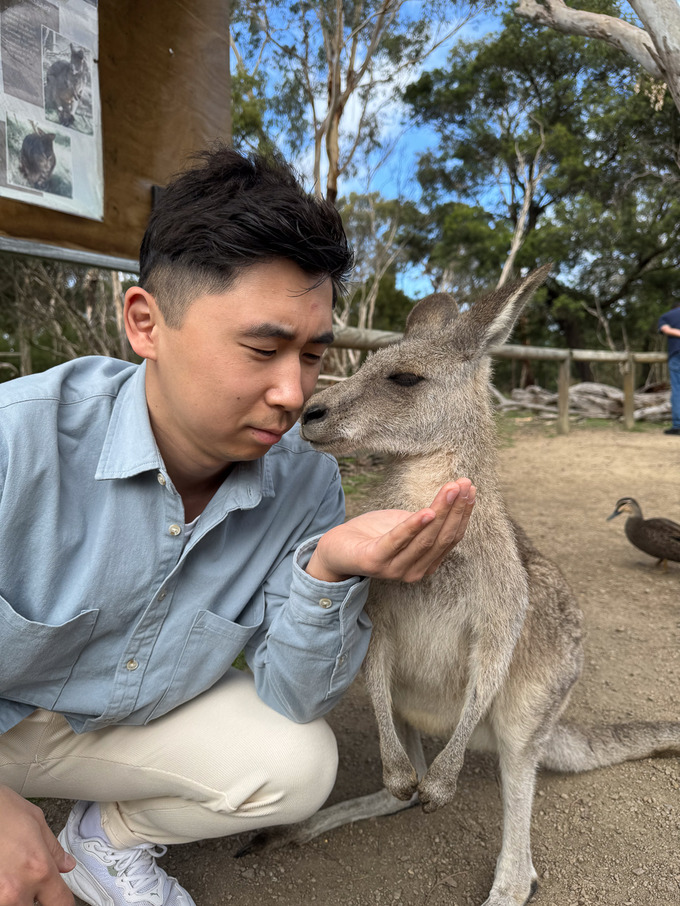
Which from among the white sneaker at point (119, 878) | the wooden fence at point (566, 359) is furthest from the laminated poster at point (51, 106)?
the wooden fence at point (566, 359)

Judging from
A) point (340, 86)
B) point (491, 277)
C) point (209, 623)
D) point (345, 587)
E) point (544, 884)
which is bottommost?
point (544, 884)

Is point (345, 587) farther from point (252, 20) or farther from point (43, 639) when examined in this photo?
point (252, 20)

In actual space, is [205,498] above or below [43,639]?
above

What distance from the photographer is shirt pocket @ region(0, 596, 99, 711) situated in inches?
43.8

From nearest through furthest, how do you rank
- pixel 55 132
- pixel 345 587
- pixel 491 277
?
pixel 345 587
pixel 55 132
pixel 491 277

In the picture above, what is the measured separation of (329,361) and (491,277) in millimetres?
10641

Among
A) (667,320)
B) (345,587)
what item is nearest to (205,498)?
(345,587)

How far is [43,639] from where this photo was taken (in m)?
1.14

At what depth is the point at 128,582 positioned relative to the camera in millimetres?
1215

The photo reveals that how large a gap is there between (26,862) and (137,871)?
1.62 feet

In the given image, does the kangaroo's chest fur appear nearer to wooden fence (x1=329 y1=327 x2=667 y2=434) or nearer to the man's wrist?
the man's wrist

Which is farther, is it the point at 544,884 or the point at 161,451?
the point at 544,884

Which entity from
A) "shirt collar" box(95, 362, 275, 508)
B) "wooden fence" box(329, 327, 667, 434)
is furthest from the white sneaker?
"wooden fence" box(329, 327, 667, 434)

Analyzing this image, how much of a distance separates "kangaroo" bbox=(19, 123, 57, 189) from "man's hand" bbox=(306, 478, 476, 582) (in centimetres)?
146
